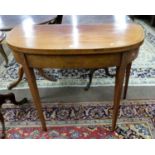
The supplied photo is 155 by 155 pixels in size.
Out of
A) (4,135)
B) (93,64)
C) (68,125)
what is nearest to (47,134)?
(68,125)

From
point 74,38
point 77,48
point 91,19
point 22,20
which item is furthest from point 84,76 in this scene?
point 77,48

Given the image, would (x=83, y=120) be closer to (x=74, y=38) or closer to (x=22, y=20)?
(x=74, y=38)

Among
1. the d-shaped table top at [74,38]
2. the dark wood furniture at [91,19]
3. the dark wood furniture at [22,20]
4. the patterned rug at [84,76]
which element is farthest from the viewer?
the patterned rug at [84,76]

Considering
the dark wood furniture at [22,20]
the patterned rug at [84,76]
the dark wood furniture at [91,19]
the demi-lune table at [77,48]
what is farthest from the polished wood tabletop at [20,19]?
the patterned rug at [84,76]

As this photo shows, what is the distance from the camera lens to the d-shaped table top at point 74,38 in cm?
103

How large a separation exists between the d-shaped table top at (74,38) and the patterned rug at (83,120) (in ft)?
2.39

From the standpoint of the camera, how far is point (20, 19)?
1.81m

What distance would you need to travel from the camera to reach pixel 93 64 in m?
1.09

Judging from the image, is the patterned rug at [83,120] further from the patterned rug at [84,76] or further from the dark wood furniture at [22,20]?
the dark wood furniture at [22,20]

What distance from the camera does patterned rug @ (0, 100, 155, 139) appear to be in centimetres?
149

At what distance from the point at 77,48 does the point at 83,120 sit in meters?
0.77

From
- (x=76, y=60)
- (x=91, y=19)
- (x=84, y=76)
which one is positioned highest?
(x=76, y=60)

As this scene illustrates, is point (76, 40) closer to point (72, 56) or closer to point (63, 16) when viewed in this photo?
point (72, 56)

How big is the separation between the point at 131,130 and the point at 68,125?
488 millimetres
